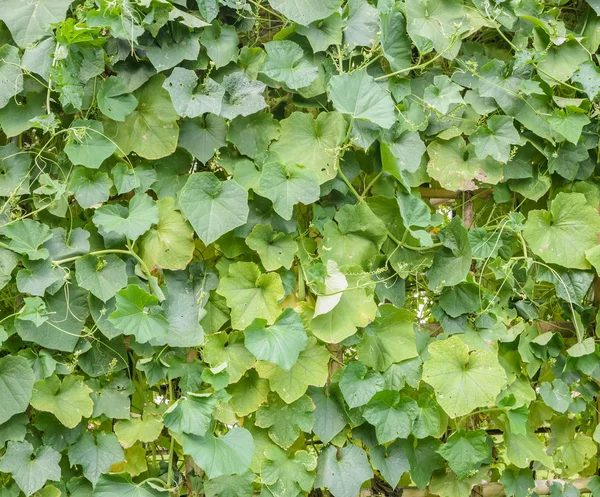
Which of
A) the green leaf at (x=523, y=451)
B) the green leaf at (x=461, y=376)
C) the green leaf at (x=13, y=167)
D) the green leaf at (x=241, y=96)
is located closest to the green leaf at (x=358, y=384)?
the green leaf at (x=461, y=376)

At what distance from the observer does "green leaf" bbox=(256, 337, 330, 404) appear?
5.44 ft

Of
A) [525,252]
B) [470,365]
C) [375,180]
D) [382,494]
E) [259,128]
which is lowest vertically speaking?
[382,494]

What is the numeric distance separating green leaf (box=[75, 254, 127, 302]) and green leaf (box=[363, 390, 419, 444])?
0.71 metres

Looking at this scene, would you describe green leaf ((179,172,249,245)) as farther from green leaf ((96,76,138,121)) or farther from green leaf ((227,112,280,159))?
green leaf ((96,76,138,121))

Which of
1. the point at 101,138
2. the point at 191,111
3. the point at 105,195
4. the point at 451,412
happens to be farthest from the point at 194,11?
the point at 451,412

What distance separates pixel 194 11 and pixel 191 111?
0.91ft

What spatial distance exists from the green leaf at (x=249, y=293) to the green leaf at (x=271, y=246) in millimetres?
33

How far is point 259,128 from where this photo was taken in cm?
169

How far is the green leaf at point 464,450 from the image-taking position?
1.78m

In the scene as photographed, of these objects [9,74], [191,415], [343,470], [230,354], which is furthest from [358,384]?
[9,74]

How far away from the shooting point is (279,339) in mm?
1548

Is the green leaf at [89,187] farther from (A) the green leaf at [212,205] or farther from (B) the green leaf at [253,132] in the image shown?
(B) the green leaf at [253,132]

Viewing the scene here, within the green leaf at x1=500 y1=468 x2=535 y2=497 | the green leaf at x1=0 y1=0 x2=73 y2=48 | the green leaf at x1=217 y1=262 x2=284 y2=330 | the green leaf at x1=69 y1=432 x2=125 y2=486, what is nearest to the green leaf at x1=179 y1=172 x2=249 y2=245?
the green leaf at x1=217 y1=262 x2=284 y2=330

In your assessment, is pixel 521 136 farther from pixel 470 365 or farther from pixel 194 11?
pixel 194 11
